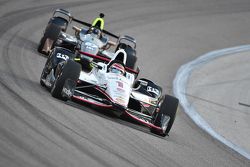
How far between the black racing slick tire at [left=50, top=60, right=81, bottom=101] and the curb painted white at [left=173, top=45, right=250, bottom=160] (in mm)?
3577

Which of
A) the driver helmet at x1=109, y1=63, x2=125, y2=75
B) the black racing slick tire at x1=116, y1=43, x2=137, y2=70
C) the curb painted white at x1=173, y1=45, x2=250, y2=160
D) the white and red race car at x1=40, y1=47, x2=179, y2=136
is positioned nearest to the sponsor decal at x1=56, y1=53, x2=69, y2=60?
the white and red race car at x1=40, y1=47, x2=179, y2=136

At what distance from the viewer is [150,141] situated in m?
12.8

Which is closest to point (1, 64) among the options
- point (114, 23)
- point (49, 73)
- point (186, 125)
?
point (49, 73)

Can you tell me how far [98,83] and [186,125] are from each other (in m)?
2.58

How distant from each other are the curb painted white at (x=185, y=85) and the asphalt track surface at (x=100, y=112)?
0.85 feet

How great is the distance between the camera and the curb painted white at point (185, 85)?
1493 centimetres

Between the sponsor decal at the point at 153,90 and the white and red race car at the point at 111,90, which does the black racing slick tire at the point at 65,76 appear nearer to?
the white and red race car at the point at 111,90

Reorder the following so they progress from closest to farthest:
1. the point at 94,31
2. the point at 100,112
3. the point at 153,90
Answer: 1. the point at 100,112
2. the point at 153,90
3. the point at 94,31

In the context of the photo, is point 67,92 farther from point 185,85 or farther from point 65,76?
point 185,85

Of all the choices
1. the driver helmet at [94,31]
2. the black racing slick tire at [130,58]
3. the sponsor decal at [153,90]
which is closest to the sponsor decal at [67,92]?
the sponsor decal at [153,90]

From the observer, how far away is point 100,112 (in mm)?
13789

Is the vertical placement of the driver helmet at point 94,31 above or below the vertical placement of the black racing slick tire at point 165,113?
above

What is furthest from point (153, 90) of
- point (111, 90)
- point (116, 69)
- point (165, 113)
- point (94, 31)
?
point (94, 31)

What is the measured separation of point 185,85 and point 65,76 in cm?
698
